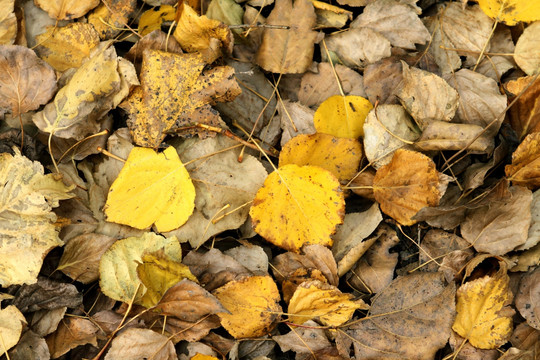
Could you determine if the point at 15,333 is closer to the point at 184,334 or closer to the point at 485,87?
the point at 184,334

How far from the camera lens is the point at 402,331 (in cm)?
139

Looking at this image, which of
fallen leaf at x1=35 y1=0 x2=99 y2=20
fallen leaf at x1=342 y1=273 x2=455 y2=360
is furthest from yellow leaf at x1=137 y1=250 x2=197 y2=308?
fallen leaf at x1=35 y1=0 x2=99 y2=20

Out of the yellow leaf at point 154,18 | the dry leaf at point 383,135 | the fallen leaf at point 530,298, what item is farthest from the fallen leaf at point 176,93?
the fallen leaf at point 530,298

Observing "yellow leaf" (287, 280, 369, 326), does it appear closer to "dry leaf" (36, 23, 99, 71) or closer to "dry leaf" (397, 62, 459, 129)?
"dry leaf" (397, 62, 459, 129)

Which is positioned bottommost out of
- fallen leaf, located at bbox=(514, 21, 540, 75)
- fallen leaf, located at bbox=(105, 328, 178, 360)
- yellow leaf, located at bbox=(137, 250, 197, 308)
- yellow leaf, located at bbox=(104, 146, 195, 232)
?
fallen leaf, located at bbox=(105, 328, 178, 360)

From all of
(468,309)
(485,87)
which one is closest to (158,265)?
(468,309)

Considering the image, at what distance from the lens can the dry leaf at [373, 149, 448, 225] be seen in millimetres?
1423

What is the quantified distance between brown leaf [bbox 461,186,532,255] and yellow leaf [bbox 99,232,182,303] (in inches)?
32.5

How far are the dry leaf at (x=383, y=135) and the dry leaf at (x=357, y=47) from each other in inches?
7.9

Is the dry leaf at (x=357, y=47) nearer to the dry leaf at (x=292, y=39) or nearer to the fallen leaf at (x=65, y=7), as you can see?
the dry leaf at (x=292, y=39)

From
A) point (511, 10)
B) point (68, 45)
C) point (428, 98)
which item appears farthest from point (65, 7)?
point (511, 10)

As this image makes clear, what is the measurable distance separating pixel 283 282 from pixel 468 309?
Result: 506mm

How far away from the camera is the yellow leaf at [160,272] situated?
1.40 metres

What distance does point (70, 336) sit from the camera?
55.6 inches
